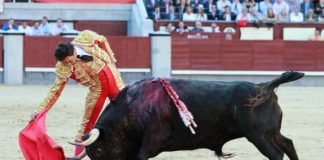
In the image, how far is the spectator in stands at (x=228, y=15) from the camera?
1781 centimetres

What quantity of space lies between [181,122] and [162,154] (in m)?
1.70

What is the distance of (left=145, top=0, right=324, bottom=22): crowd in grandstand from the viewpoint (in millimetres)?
17719

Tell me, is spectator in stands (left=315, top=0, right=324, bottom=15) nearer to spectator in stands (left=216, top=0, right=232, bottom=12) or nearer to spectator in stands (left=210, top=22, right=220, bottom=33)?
spectator in stands (left=216, top=0, right=232, bottom=12)

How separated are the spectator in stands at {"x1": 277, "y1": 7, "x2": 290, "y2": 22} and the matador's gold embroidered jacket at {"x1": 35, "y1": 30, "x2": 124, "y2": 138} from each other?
11.8m

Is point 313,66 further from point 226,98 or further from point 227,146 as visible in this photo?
point 226,98

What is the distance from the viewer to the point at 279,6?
59.5ft

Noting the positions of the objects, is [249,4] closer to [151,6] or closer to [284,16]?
[284,16]

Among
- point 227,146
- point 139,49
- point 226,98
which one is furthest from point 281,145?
point 139,49

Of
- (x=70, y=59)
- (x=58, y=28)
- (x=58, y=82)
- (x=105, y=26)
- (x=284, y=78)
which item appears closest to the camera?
(x=284, y=78)

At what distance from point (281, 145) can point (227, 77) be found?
35.7 ft

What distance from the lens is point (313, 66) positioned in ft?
56.1

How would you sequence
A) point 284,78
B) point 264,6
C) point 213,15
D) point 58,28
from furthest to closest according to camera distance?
point 264,6, point 213,15, point 58,28, point 284,78

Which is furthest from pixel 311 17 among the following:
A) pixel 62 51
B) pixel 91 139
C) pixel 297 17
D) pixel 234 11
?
pixel 91 139

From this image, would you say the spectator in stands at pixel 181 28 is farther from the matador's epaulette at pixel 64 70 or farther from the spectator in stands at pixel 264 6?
the matador's epaulette at pixel 64 70
